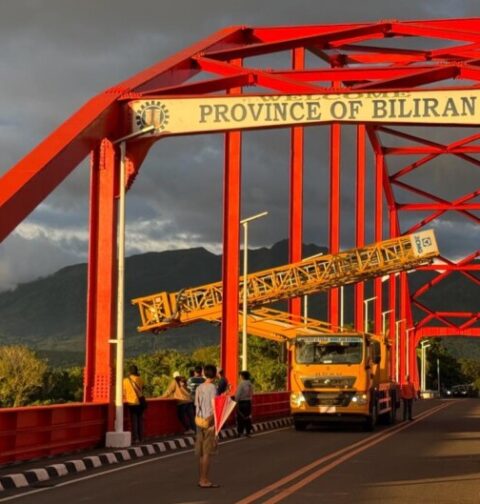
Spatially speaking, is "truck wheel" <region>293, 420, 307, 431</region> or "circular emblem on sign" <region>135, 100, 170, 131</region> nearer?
"circular emblem on sign" <region>135, 100, 170, 131</region>

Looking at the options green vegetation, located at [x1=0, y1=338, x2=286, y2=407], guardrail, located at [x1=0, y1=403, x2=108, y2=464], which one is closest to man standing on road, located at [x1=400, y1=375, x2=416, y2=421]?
guardrail, located at [x1=0, y1=403, x2=108, y2=464]

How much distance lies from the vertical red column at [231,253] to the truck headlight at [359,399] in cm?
367

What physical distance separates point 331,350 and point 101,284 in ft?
29.3

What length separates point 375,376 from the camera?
101 feet

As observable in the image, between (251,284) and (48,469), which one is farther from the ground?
(251,284)

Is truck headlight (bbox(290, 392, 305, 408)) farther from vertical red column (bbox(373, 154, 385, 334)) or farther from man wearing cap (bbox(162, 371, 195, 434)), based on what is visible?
vertical red column (bbox(373, 154, 385, 334))

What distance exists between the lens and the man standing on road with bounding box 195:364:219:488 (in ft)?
47.5

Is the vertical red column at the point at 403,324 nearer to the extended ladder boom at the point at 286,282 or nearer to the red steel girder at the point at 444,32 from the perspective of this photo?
the extended ladder boom at the point at 286,282

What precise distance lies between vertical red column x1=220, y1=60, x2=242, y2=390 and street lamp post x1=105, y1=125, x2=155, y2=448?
8751 mm

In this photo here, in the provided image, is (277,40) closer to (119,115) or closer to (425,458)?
(119,115)

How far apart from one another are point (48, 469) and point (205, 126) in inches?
362

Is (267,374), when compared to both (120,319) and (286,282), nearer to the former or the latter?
(286,282)

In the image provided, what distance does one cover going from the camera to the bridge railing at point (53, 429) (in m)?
16.7

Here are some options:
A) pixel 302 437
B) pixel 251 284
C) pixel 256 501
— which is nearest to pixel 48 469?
pixel 256 501
